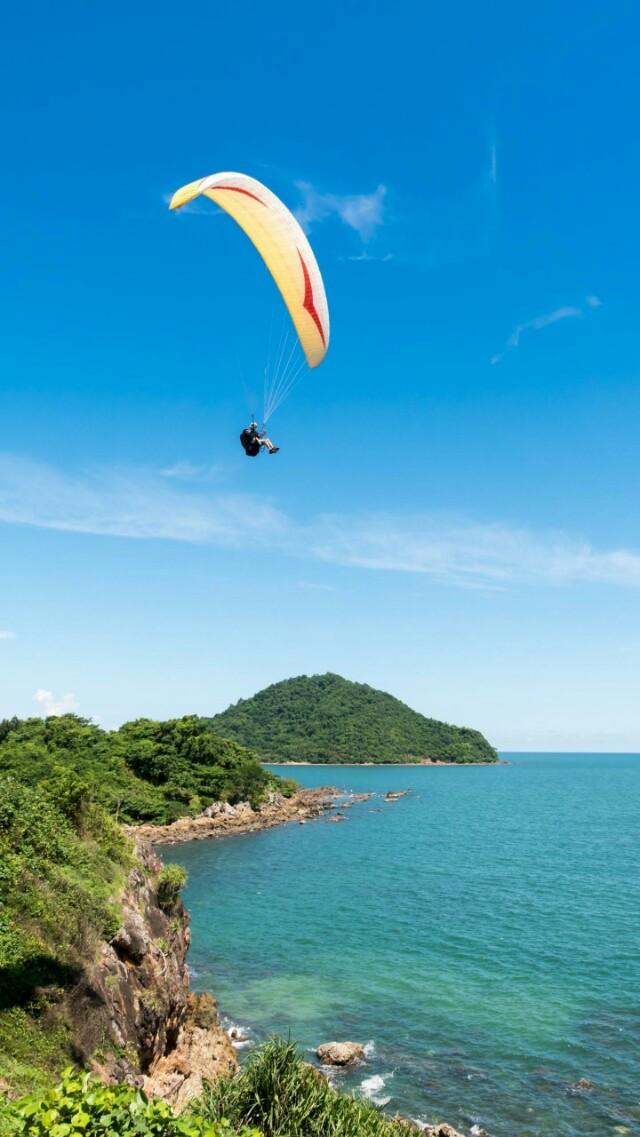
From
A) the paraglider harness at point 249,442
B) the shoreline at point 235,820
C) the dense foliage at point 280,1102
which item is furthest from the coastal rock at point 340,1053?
the shoreline at point 235,820

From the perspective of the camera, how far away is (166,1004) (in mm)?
17703

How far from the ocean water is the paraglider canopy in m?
22.5

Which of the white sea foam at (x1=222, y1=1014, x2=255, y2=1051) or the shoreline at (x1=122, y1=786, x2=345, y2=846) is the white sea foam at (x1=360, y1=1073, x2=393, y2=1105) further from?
the shoreline at (x1=122, y1=786, x2=345, y2=846)

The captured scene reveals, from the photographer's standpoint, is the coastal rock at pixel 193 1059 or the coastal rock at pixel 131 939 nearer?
the coastal rock at pixel 193 1059

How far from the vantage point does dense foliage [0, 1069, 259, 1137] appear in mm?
6199

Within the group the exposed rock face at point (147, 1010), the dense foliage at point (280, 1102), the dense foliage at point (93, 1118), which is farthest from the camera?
the exposed rock face at point (147, 1010)

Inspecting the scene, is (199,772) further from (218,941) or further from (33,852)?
(33,852)

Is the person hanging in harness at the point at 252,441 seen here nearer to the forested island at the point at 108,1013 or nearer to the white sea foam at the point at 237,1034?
the forested island at the point at 108,1013

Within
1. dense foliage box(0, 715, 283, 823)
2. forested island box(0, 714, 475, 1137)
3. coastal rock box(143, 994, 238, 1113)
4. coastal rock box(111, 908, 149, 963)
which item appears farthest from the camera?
dense foliage box(0, 715, 283, 823)

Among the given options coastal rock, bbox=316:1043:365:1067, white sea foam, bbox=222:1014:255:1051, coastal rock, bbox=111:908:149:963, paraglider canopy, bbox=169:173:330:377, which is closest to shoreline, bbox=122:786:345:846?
white sea foam, bbox=222:1014:255:1051

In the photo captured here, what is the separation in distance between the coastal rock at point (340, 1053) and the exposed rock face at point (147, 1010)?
11.2ft

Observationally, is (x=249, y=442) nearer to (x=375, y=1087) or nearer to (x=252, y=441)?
(x=252, y=441)

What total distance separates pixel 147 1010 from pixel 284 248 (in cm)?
2021

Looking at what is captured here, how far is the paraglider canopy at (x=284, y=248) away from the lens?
16531mm
